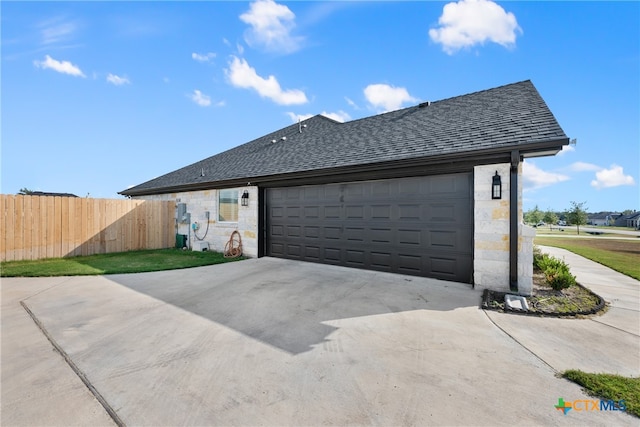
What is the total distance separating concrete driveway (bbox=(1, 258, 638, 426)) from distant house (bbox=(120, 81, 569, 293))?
1.24 meters

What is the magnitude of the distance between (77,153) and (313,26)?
14502 millimetres

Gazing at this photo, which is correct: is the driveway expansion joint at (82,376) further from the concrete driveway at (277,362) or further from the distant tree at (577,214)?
the distant tree at (577,214)

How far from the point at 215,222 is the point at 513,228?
9.69 metres

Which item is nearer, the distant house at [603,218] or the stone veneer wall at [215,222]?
the stone veneer wall at [215,222]

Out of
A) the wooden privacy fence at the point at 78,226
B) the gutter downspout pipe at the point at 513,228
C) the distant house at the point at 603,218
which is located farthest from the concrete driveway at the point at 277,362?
the distant house at the point at 603,218

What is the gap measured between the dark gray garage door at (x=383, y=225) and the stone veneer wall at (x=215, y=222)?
31.3 inches

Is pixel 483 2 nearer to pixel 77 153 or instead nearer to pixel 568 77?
pixel 568 77

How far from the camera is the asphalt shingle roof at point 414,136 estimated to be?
5139 mm

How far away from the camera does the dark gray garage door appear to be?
556 centimetres

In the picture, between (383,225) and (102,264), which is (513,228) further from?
(102,264)

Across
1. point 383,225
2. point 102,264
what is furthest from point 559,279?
point 102,264

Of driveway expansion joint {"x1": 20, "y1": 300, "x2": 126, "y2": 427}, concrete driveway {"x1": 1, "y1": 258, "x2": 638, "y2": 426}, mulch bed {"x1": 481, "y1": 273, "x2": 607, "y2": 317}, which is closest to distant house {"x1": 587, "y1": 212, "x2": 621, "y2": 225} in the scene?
mulch bed {"x1": 481, "y1": 273, "x2": 607, "y2": 317}

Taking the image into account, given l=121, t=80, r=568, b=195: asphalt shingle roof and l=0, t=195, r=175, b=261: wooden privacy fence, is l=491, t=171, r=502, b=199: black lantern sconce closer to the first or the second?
l=121, t=80, r=568, b=195: asphalt shingle roof

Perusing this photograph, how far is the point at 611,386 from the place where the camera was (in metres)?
2.16
